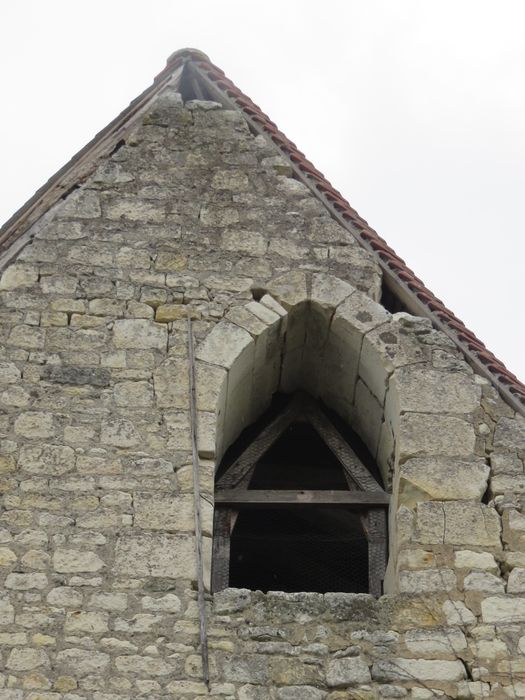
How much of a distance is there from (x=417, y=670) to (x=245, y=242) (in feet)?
9.48

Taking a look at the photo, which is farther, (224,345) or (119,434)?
(224,345)

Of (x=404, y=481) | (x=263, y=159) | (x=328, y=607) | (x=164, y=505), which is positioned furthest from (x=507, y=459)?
(x=263, y=159)

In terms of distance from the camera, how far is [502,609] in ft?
24.8

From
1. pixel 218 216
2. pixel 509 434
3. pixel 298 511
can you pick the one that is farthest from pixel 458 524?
pixel 218 216

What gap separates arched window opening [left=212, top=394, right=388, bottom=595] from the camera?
29.1ft

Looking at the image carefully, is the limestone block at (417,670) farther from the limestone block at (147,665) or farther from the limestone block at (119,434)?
the limestone block at (119,434)

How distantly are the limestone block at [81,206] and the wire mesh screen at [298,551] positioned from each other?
6.96ft

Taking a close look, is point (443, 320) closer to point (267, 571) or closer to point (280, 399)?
point (280, 399)

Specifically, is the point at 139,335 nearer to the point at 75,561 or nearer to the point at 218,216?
the point at 218,216

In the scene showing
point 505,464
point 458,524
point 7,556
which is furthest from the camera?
point 505,464

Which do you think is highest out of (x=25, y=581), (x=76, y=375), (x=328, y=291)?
(x=328, y=291)

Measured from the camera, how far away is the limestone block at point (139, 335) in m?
8.48

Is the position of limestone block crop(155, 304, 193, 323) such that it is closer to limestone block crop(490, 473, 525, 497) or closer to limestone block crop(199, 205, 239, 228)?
limestone block crop(199, 205, 239, 228)

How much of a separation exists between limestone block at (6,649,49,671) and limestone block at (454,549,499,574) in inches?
83.4
